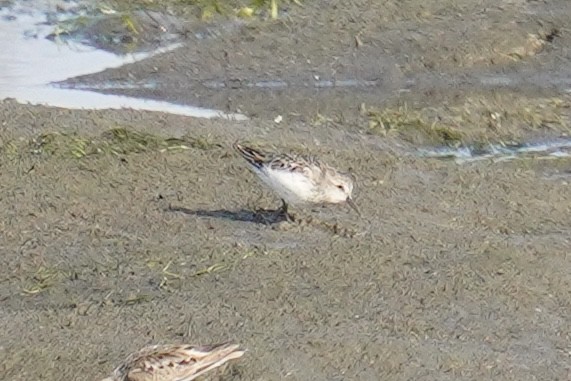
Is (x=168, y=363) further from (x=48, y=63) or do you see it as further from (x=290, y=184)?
(x=48, y=63)

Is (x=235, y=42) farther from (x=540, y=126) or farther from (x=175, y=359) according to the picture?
(x=175, y=359)

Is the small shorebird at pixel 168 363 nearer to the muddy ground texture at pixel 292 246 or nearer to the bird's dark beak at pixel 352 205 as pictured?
the muddy ground texture at pixel 292 246

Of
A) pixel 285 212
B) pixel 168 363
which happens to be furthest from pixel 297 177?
pixel 168 363

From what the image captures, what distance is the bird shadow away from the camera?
1026 cm

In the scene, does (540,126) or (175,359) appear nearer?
(175,359)

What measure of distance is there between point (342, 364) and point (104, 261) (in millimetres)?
2255

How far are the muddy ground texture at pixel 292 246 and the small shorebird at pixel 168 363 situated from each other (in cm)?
35

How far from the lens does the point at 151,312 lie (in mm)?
8195

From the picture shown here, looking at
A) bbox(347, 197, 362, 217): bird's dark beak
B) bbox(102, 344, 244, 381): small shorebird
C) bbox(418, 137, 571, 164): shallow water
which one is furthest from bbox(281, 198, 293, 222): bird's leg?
bbox(102, 344, 244, 381): small shorebird

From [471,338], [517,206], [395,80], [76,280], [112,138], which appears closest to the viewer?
[471,338]

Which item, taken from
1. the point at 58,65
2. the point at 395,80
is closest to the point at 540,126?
the point at 395,80

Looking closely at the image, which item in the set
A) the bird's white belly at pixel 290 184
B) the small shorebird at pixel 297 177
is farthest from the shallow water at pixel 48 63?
the bird's white belly at pixel 290 184

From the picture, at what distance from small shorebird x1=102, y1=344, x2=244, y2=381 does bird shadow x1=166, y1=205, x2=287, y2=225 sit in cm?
320

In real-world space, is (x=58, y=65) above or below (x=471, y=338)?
below
